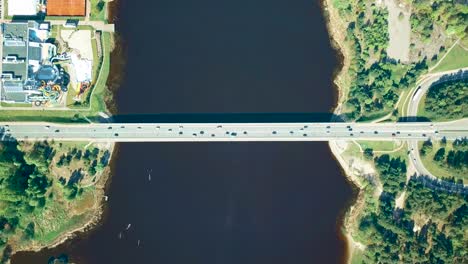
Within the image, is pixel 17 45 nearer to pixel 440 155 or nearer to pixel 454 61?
pixel 440 155

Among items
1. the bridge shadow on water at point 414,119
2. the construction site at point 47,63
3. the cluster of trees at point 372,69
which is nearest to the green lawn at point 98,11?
the construction site at point 47,63

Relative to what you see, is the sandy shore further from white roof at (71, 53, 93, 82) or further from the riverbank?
the riverbank

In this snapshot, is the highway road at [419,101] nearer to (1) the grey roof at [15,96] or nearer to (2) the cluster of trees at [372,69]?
(2) the cluster of trees at [372,69]

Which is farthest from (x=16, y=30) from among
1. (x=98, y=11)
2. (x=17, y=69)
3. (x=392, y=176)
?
(x=392, y=176)

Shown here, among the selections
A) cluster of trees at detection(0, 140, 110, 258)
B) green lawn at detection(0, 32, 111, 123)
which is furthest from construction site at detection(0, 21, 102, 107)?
cluster of trees at detection(0, 140, 110, 258)

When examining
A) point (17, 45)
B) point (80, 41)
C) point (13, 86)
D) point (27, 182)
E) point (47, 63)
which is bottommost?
point (27, 182)

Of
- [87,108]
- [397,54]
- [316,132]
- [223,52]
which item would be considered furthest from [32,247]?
[397,54]
